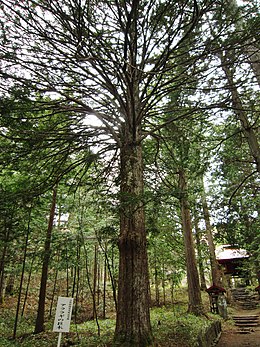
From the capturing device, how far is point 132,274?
452 centimetres

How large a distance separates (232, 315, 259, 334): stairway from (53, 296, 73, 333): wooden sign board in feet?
28.1

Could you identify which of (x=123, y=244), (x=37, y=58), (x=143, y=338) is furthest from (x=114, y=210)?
(x=37, y=58)

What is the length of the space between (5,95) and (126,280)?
4.26m

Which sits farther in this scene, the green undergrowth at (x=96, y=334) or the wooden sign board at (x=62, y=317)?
the green undergrowth at (x=96, y=334)

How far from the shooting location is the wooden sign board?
4.51m

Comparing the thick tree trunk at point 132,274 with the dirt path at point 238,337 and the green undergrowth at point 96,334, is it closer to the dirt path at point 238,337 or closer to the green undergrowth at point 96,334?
the green undergrowth at point 96,334

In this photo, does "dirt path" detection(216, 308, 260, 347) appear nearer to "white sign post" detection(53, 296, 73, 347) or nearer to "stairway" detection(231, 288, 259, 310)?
"white sign post" detection(53, 296, 73, 347)

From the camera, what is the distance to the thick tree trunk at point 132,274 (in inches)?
162

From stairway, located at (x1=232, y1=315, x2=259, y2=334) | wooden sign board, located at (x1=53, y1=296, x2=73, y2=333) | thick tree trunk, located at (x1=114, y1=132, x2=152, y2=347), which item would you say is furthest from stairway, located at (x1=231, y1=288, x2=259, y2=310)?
wooden sign board, located at (x1=53, y1=296, x2=73, y2=333)

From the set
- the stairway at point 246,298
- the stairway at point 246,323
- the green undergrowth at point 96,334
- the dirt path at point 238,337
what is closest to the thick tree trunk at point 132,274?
the green undergrowth at point 96,334

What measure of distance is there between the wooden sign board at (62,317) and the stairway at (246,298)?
54.0ft

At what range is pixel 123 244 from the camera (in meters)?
4.73

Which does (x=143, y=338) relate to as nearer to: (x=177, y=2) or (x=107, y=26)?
(x=177, y=2)

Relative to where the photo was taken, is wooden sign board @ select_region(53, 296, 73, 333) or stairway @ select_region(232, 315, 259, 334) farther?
stairway @ select_region(232, 315, 259, 334)
